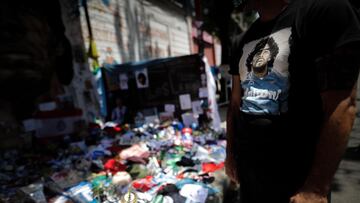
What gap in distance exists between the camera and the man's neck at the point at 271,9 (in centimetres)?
131

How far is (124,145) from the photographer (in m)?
4.75

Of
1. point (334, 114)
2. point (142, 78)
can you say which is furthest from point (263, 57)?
point (142, 78)

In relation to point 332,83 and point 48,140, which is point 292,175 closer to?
point 332,83

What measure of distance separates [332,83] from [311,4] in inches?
14.1

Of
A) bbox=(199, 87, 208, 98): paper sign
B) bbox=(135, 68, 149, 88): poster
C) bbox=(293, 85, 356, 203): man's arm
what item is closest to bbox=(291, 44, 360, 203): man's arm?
bbox=(293, 85, 356, 203): man's arm

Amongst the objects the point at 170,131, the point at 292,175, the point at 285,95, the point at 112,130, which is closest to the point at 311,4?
the point at 285,95

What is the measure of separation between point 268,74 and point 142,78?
196 inches

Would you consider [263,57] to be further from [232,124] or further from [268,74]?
[232,124]

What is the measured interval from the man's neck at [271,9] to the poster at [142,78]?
188 inches

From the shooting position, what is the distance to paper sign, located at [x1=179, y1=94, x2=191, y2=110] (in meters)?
5.78

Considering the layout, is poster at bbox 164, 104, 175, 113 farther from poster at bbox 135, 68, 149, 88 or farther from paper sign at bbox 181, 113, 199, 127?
poster at bbox 135, 68, 149, 88

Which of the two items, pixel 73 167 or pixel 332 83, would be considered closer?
pixel 332 83

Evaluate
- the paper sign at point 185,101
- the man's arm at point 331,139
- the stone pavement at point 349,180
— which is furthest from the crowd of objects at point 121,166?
the man's arm at point 331,139

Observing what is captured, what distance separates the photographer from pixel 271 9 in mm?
1332
